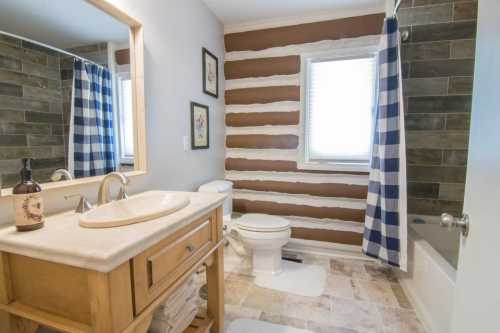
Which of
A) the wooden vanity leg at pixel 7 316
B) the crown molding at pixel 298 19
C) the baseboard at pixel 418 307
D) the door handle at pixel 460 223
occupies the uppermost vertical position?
the crown molding at pixel 298 19

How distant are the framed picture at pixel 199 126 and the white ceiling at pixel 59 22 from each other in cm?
83

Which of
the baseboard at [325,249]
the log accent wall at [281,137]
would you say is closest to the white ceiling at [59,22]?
the log accent wall at [281,137]

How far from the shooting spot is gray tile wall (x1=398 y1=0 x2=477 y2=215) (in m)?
2.09

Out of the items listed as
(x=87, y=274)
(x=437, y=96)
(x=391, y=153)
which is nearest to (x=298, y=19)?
(x=437, y=96)

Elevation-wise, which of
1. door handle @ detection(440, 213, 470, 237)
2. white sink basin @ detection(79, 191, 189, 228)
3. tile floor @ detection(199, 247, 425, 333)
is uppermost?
door handle @ detection(440, 213, 470, 237)

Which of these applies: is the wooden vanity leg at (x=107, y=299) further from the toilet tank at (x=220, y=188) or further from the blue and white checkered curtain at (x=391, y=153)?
the blue and white checkered curtain at (x=391, y=153)

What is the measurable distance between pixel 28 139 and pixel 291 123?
6.85 ft

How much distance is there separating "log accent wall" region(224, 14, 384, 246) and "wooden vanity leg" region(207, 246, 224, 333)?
140 centimetres

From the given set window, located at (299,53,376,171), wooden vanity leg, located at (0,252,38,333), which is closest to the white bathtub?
window, located at (299,53,376,171)

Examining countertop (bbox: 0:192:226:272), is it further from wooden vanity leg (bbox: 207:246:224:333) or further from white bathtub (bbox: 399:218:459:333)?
white bathtub (bbox: 399:218:459:333)

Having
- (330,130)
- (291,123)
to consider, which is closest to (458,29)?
(330,130)

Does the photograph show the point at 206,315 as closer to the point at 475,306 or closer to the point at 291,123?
the point at 475,306

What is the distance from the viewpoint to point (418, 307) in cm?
169

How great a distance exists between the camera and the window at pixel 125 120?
4.67ft
